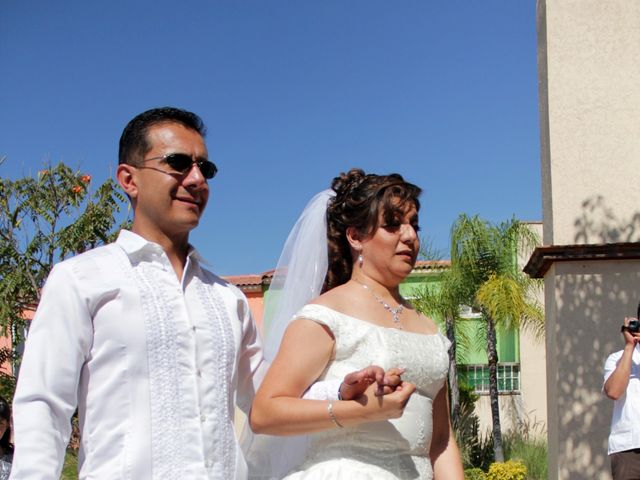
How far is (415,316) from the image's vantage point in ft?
11.3

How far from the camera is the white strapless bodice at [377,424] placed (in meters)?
3.04

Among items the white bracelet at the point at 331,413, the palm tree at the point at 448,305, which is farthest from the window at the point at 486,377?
the white bracelet at the point at 331,413

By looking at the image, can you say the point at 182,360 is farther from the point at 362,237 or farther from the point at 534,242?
the point at 534,242

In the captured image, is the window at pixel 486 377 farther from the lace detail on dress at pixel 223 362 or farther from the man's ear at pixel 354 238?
the lace detail on dress at pixel 223 362

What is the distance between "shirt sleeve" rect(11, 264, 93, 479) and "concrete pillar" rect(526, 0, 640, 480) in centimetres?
642

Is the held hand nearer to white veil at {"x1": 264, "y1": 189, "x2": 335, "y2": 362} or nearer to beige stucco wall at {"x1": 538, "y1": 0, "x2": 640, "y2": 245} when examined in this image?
white veil at {"x1": 264, "y1": 189, "x2": 335, "y2": 362}

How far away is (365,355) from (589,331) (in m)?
5.65

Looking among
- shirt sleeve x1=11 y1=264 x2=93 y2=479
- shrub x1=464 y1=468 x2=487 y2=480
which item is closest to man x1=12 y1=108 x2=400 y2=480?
shirt sleeve x1=11 y1=264 x2=93 y2=479

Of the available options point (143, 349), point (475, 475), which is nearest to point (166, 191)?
point (143, 349)

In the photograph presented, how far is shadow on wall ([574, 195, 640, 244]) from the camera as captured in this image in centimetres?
828

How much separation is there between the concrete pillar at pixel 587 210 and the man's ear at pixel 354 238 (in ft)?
17.1

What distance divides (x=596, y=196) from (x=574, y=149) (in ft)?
1.64

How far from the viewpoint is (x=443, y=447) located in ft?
11.1

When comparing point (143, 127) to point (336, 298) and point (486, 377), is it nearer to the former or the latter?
point (336, 298)
